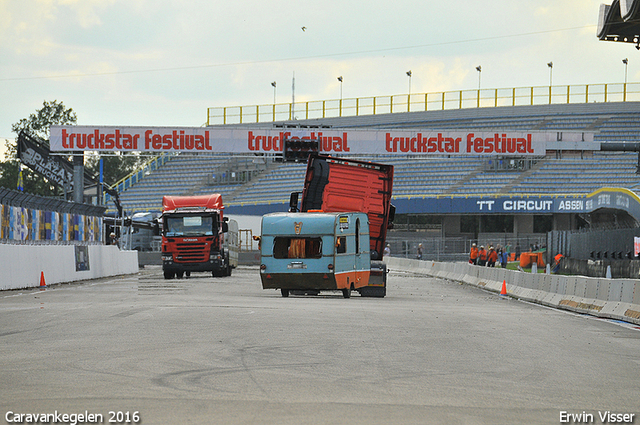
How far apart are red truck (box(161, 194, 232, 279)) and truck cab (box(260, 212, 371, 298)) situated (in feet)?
48.8

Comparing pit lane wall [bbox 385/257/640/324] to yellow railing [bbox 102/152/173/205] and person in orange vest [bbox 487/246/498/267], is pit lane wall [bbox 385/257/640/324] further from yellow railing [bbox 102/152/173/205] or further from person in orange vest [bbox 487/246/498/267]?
yellow railing [bbox 102/152/173/205]

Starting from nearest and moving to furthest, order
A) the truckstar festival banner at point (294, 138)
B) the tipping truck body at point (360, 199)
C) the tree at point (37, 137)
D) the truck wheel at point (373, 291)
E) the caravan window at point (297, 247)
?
the caravan window at point (297, 247), the tipping truck body at point (360, 199), the truck wheel at point (373, 291), the truckstar festival banner at point (294, 138), the tree at point (37, 137)

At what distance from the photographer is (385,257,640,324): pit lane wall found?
59.5ft

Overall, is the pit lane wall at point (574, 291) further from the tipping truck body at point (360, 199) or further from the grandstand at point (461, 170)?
the grandstand at point (461, 170)

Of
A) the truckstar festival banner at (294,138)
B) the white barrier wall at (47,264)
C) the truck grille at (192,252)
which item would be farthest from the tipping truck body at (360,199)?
the truckstar festival banner at (294,138)

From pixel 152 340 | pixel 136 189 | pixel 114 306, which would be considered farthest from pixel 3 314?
pixel 136 189

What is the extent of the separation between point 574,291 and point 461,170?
46.4 metres

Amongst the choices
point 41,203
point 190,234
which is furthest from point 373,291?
point 190,234

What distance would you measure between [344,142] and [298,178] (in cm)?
2254

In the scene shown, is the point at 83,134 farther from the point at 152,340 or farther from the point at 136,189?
the point at 152,340

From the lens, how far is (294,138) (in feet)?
157

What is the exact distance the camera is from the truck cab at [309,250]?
22656 millimetres

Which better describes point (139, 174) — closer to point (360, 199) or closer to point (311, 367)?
point (360, 199)

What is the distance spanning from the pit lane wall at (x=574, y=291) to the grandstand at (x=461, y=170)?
2917cm
